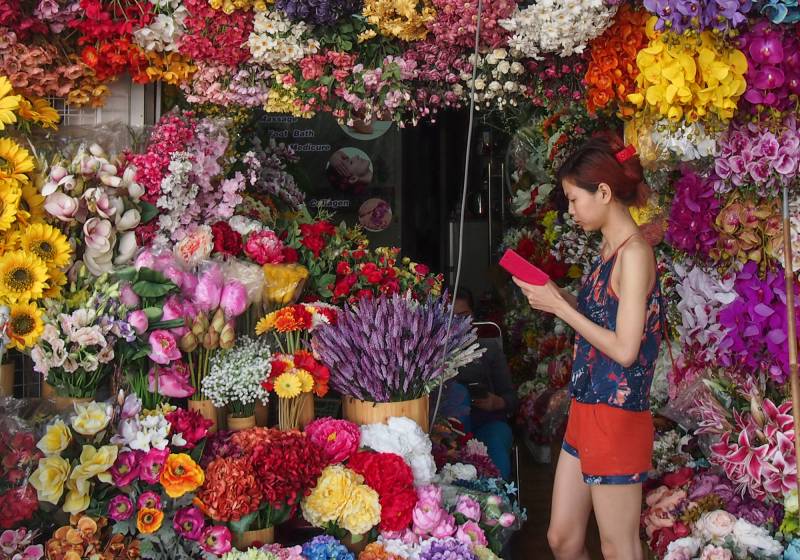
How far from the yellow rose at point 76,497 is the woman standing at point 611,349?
1254 millimetres

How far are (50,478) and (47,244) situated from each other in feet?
2.46

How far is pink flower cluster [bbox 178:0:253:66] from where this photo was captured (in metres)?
2.75

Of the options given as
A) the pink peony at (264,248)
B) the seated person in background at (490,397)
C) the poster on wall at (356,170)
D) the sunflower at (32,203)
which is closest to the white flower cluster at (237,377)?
the pink peony at (264,248)

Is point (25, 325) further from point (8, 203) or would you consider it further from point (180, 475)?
point (180, 475)

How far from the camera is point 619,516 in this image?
7.12ft

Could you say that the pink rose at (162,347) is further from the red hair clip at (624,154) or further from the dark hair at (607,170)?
the red hair clip at (624,154)

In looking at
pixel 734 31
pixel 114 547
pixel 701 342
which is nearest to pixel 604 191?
pixel 734 31

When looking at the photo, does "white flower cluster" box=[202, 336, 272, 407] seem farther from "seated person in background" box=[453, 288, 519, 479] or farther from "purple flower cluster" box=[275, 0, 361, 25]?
"seated person in background" box=[453, 288, 519, 479]

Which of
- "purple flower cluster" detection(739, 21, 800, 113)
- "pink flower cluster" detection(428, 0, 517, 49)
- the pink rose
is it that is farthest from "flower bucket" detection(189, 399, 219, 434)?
"purple flower cluster" detection(739, 21, 800, 113)

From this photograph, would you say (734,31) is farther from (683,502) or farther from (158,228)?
(158,228)

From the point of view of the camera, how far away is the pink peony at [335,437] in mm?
2252

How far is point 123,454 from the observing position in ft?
6.74

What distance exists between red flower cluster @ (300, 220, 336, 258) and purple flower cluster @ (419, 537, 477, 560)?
3.75ft

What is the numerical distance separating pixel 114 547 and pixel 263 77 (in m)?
1.62
